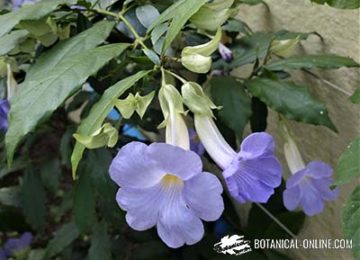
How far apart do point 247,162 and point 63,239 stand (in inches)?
33.6

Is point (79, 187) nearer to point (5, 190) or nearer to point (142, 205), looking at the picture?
point (5, 190)

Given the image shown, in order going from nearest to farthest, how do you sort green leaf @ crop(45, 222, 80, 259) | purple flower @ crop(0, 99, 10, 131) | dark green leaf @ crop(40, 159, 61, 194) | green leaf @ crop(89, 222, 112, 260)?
purple flower @ crop(0, 99, 10, 131) < green leaf @ crop(89, 222, 112, 260) < green leaf @ crop(45, 222, 80, 259) < dark green leaf @ crop(40, 159, 61, 194)

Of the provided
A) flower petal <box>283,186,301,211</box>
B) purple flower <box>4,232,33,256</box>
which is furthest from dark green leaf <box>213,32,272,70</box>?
purple flower <box>4,232,33,256</box>

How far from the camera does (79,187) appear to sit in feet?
4.34

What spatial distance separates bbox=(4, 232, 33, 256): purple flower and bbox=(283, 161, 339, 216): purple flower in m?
0.90

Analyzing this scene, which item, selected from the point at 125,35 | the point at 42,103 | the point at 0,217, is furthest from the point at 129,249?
the point at 42,103

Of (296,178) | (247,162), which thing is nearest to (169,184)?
(247,162)

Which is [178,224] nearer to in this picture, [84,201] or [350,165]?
[350,165]

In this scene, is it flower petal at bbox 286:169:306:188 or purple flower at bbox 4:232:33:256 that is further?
purple flower at bbox 4:232:33:256

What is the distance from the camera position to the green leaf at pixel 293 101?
0.97m

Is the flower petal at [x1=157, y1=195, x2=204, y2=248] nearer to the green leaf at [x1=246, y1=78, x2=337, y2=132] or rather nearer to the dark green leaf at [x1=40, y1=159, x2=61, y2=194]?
the green leaf at [x1=246, y1=78, x2=337, y2=132]

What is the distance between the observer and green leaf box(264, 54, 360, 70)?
3.27ft

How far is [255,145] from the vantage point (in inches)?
31.0

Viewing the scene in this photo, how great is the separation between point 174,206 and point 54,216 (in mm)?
1565
